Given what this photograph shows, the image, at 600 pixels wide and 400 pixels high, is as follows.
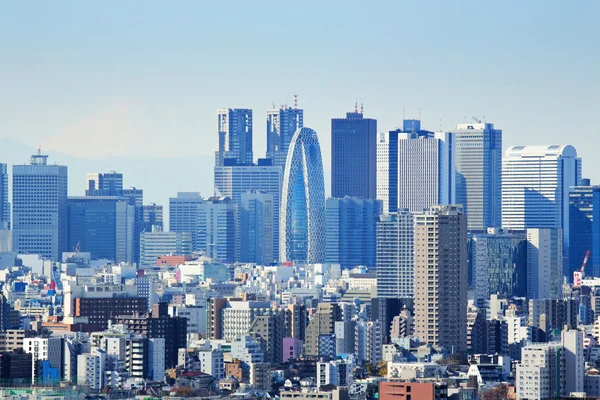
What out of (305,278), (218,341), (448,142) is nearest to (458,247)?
(218,341)

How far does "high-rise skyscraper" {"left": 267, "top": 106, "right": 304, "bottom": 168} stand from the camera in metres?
171

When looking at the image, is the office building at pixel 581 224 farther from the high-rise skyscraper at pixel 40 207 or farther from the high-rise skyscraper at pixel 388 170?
the high-rise skyscraper at pixel 40 207

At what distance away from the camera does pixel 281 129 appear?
17188 centimetres

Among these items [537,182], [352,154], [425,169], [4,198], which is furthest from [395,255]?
[4,198]

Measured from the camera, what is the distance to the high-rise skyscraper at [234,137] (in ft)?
564

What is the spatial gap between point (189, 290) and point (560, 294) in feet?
57.0

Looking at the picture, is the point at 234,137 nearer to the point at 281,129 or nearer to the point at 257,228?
the point at 281,129

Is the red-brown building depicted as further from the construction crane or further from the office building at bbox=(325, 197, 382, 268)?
the office building at bbox=(325, 197, 382, 268)

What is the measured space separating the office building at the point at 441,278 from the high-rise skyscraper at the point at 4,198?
7645cm

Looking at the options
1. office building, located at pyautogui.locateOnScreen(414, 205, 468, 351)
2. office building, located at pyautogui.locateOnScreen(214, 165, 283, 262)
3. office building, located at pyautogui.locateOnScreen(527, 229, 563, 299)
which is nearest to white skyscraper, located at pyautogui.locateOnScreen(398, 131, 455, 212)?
office building, located at pyautogui.locateOnScreen(214, 165, 283, 262)

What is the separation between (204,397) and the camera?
55.6 meters

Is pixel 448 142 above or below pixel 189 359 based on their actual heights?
above

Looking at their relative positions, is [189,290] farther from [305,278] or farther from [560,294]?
[305,278]

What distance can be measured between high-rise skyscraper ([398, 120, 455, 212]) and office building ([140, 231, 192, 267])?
1526 cm
